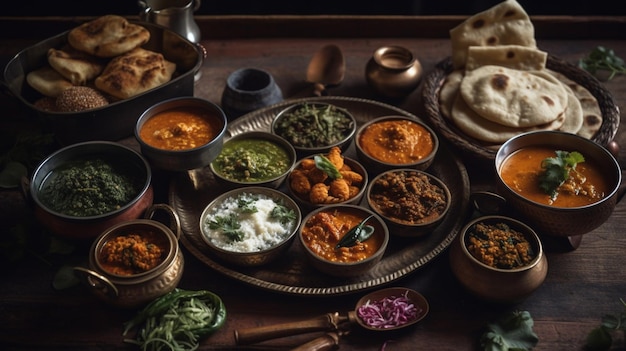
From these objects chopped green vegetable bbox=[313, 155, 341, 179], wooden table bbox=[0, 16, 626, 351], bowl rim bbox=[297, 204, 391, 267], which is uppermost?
chopped green vegetable bbox=[313, 155, 341, 179]

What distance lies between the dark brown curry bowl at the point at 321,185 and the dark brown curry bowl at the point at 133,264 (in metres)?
0.69

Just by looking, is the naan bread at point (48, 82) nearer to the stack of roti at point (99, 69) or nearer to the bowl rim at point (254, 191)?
the stack of roti at point (99, 69)

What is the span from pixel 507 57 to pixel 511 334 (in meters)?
1.95

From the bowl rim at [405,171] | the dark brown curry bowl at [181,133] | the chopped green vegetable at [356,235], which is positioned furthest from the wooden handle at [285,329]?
the dark brown curry bowl at [181,133]

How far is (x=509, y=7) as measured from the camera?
3865 mm

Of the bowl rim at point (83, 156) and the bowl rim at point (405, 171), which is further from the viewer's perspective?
the bowl rim at point (405, 171)

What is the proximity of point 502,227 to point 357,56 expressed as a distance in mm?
2021

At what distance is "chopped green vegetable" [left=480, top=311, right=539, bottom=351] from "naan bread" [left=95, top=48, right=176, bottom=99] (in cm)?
223

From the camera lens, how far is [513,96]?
3.48 meters

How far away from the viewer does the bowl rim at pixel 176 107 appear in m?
3.02

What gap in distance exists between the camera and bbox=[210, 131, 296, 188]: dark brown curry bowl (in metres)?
3.18

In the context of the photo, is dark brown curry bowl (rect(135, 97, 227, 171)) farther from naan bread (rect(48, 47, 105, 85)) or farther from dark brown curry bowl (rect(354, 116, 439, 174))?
dark brown curry bowl (rect(354, 116, 439, 174))

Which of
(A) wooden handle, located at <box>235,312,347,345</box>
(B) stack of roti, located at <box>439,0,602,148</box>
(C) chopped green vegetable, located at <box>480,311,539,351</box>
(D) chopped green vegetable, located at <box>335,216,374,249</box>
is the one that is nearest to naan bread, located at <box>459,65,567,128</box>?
(B) stack of roti, located at <box>439,0,602,148</box>

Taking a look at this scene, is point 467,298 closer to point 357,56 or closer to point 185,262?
point 185,262
